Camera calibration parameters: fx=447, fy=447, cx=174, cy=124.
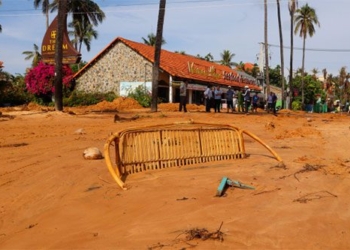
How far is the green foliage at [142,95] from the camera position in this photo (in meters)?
27.9

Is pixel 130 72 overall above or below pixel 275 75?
below

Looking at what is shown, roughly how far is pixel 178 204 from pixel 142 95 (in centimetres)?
2389

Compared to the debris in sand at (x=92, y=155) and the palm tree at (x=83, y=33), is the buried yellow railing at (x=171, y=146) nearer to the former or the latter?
the debris in sand at (x=92, y=155)

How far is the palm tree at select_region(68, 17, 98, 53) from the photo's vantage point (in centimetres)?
4628

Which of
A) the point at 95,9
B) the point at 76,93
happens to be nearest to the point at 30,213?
the point at 76,93

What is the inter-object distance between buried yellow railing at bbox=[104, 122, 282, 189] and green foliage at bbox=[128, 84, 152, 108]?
65.7 feet

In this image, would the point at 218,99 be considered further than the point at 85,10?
No

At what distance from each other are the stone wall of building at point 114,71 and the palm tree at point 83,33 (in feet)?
47.7

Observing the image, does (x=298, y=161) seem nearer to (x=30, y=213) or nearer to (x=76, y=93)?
(x=30, y=213)

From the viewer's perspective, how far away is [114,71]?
3109 centimetres

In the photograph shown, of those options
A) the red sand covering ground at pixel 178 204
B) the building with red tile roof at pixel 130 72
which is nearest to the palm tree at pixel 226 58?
the building with red tile roof at pixel 130 72

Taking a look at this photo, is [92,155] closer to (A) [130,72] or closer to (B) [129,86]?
(B) [129,86]

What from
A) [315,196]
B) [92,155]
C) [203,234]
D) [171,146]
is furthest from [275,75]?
[203,234]

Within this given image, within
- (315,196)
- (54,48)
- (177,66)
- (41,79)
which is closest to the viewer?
(315,196)
